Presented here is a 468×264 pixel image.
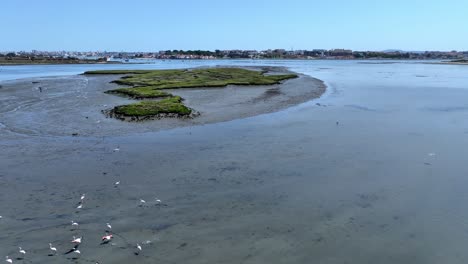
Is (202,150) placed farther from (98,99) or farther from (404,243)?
(98,99)

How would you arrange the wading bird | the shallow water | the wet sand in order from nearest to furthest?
the shallow water → the wading bird → the wet sand

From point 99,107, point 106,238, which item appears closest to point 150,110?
point 99,107

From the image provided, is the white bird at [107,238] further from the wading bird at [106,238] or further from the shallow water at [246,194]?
the shallow water at [246,194]

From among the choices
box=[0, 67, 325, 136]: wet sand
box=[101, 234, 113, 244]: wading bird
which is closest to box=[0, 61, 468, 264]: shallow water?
box=[101, 234, 113, 244]: wading bird

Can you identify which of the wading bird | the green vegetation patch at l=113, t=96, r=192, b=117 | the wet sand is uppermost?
the green vegetation patch at l=113, t=96, r=192, b=117

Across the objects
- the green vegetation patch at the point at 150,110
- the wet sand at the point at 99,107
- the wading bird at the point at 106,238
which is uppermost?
the green vegetation patch at the point at 150,110

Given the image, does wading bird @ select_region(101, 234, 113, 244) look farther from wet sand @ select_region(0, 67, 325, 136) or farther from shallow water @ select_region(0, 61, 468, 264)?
wet sand @ select_region(0, 67, 325, 136)

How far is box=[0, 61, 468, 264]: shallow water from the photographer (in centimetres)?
1062

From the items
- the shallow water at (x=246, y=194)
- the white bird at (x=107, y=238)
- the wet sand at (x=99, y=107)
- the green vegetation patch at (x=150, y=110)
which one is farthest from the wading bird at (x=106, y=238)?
the green vegetation patch at (x=150, y=110)

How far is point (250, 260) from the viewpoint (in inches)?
396

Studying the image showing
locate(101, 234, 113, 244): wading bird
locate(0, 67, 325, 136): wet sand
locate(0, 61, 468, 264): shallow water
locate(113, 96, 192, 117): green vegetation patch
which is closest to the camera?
locate(0, 61, 468, 264): shallow water

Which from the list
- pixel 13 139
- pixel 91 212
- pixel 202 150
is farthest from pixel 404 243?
pixel 13 139

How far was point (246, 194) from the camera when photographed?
14227mm

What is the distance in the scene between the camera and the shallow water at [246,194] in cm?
1062
